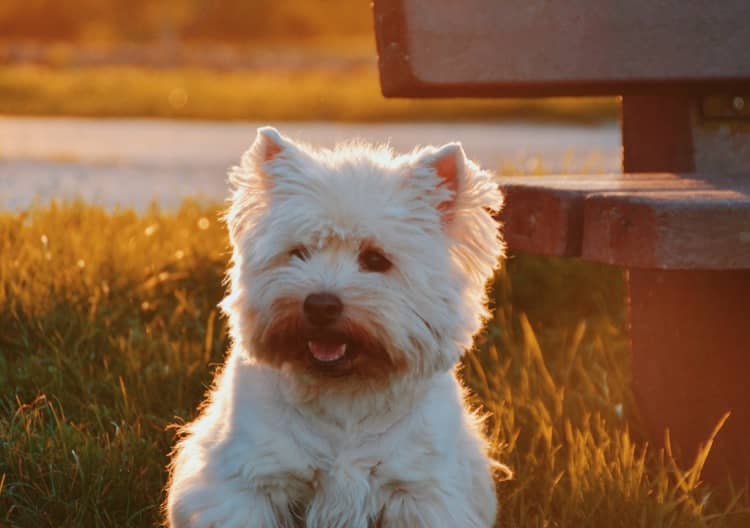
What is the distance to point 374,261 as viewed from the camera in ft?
11.3

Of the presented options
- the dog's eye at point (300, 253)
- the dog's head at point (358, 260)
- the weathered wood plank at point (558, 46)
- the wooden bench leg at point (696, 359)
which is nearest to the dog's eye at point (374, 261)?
the dog's head at point (358, 260)

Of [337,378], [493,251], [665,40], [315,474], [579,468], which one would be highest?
[665,40]

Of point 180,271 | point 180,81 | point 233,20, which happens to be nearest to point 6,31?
point 233,20

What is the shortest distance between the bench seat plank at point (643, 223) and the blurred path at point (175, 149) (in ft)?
11.6

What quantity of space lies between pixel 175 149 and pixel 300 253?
12.5 m

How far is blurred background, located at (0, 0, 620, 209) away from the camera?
37.9 ft

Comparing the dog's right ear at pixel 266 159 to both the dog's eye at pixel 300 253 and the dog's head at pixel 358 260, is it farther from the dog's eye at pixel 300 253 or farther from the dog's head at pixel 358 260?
the dog's eye at pixel 300 253

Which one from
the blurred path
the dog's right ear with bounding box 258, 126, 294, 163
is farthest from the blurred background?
the dog's right ear with bounding box 258, 126, 294, 163

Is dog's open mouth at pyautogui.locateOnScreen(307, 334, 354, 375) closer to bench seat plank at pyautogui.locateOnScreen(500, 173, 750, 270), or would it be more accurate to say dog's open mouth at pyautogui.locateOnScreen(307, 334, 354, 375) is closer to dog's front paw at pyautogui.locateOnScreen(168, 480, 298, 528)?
dog's front paw at pyautogui.locateOnScreen(168, 480, 298, 528)

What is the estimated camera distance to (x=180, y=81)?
89.0ft

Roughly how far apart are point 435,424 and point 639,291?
1.49 metres

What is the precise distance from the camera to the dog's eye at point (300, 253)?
347cm

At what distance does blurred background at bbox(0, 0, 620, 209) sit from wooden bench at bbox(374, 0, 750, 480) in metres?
2.62

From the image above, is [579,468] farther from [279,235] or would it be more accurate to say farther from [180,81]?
[180,81]
